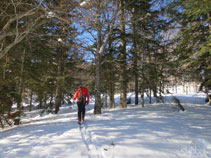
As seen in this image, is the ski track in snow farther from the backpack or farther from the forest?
the forest

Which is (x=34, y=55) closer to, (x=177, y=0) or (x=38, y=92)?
(x=38, y=92)

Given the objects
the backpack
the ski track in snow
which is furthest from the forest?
the ski track in snow

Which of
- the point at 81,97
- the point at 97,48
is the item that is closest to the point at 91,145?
the point at 81,97

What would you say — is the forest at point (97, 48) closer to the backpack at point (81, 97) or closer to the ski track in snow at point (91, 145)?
the backpack at point (81, 97)

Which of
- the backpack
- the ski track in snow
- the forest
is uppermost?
the forest

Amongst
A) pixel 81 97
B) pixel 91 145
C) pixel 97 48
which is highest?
pixel 97 48

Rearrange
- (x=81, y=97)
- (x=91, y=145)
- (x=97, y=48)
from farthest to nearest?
(x=97, y=48), (x=81, y=97), (x=91, y=145)

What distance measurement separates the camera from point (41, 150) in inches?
125

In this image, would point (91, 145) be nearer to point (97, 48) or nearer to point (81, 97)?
point (81, 97)

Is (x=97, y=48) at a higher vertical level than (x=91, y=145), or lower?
higher

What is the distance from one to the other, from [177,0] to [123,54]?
15.0 ft

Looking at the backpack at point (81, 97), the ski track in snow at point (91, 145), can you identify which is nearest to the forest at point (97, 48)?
the backpack at point (81, 97)

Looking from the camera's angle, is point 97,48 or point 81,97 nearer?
point 81,97

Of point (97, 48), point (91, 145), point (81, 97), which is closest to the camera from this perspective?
point (91, 145)
